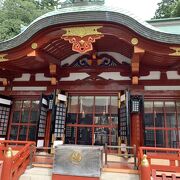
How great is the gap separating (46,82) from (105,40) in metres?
2.92

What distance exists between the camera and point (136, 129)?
7.10m

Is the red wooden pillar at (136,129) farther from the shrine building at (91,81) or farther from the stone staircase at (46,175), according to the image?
the stone staircase at (46,175)

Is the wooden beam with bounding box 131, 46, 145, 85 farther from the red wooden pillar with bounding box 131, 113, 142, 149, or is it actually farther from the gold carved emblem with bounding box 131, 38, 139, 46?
the red wooden pillar with bounding box 131, 113, 142, 149

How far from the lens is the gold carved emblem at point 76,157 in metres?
4.89

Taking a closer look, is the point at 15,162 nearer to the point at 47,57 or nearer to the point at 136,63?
the point at 47,57

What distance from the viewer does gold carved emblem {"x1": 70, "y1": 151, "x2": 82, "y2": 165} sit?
16.1ft

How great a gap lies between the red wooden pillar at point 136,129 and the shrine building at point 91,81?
0.11 feet


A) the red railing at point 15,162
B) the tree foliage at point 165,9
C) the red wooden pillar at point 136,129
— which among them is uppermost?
the tree foliage at point 165,9

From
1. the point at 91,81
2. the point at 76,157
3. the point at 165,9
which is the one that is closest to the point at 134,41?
the point at 91,81

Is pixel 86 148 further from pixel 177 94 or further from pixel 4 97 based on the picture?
pixel 4 97

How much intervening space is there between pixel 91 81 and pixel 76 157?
3.42 metres

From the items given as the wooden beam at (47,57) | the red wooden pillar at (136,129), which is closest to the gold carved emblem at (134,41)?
the red wooden pillar at (136,129)

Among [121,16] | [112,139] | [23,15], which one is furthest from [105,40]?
[23,15]

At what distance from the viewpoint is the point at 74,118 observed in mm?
7977
